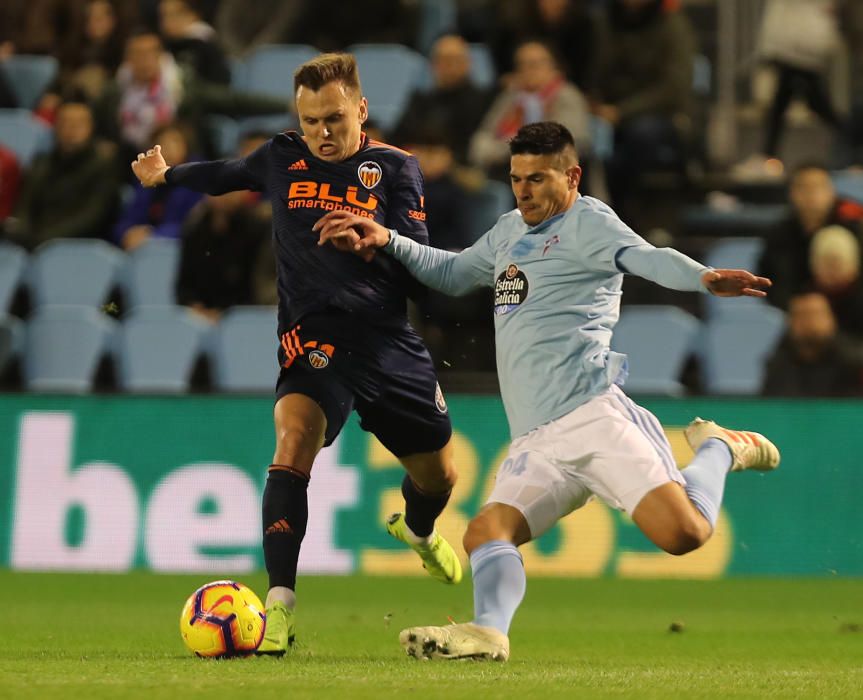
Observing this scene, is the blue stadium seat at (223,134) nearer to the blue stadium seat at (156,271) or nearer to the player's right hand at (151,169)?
the blue stadium seat at (156,271)

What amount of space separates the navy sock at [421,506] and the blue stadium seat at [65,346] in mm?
5190

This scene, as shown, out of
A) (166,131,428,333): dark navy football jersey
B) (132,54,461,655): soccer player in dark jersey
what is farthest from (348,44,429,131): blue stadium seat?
(166,131,428,333): dark navy football jersey

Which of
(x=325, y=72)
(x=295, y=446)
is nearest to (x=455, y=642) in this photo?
(x=295, y=446)

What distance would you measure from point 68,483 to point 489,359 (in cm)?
331

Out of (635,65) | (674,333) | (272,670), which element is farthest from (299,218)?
(635,65)

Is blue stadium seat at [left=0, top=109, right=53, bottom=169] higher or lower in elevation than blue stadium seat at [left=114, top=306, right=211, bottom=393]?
higher

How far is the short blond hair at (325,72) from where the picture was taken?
22.4 feet

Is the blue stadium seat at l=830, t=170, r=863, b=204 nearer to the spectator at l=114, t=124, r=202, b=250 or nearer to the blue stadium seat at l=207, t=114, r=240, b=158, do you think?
the blue stadium seat at l=207, t=114, r=240, b=158

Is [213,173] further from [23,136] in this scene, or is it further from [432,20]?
[432,20]

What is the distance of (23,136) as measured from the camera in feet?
47.9

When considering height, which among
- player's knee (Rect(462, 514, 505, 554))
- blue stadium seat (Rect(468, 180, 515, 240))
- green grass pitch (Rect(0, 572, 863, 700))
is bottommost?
green grass pitch (Rect(0, 572, 863, 700))

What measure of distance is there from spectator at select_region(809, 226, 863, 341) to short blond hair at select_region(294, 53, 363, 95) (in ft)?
19.7

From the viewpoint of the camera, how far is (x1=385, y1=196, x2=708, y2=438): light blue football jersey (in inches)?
252

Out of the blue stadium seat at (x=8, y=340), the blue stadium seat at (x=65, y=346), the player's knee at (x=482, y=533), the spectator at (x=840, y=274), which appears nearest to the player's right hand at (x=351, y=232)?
the player's knee at (x=482, y=533)
